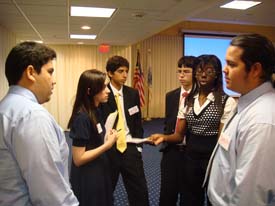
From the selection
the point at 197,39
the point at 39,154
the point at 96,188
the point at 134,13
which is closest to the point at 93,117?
the point at 96,188

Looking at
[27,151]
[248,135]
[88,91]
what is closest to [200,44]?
[88,91]

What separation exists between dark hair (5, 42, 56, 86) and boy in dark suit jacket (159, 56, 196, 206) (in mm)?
1443

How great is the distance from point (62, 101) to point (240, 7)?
5.16m

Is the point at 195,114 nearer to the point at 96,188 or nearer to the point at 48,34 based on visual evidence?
the point at 96,188

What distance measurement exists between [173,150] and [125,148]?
0.47 m

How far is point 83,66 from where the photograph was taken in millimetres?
8289

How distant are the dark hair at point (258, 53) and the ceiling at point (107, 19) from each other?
240 centimetres

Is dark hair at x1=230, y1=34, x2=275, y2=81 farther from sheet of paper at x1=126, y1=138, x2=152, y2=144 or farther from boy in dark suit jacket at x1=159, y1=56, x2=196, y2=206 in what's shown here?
sheet of paper at x1=126, y1=138, x2=152, y2=144

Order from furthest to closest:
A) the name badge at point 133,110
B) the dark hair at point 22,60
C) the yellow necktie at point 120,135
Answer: the name badge at point 133,110 < the yellow necktie at point 120,135 < the dark hair at point 22,60

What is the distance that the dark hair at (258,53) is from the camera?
1.31 m

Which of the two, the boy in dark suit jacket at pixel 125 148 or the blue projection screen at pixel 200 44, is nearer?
the boy in dark suit jacket at pixel 125 148

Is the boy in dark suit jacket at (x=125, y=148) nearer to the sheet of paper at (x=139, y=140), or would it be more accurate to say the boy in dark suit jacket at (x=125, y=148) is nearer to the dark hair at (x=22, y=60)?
the sheet of paper at (x=139, y=140)

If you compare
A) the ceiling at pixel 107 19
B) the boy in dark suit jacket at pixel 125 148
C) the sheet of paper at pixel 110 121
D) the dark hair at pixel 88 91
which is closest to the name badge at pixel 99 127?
the dark hair at pixel 88 91

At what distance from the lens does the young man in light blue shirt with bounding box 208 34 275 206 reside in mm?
1188
